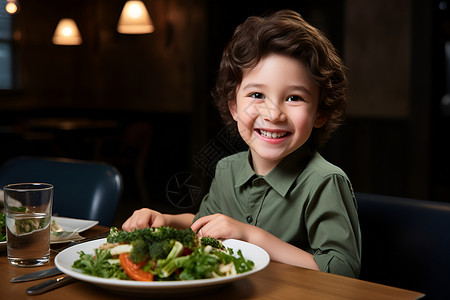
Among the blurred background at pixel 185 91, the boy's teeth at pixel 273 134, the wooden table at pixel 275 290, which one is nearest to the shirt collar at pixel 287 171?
the boy's teeth at pixel 273 134

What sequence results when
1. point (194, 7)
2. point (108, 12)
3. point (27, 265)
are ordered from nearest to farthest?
point (27, 265)
point (194, 7)
point (108, 12)

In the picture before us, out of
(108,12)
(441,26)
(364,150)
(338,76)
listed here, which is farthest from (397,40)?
(108,12)

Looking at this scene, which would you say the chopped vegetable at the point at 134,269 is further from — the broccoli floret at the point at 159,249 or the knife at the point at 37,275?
the knife at the point at 37,275

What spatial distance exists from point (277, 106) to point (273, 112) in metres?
0.02

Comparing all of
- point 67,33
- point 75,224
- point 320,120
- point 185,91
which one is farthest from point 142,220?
point 185,91

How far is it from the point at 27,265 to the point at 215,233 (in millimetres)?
360

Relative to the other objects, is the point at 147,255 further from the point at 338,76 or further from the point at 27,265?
the point at 338,76

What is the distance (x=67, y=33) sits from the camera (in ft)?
20.6

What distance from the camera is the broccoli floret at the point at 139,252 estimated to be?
2.78ft

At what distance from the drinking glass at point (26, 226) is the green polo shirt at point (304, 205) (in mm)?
569

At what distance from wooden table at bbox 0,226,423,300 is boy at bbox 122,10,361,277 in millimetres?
210

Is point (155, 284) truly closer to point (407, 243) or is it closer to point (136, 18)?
point (407, 243)

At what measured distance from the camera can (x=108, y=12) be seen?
8.01 m

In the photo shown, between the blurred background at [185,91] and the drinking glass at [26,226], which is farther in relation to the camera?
the blurred background at [185,91]
